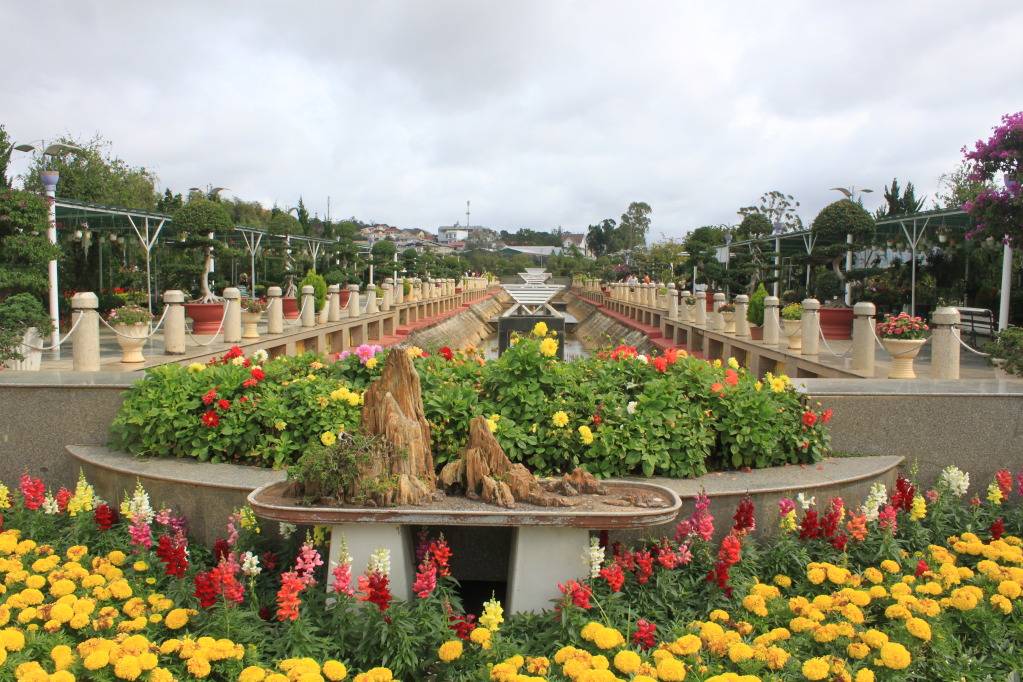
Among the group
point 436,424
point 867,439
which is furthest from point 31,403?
point 867,439

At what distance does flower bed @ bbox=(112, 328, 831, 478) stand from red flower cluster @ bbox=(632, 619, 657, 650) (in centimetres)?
129

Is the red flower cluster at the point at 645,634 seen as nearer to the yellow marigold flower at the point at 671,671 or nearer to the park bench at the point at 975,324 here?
the yellow marigold flower at the point at 671,671

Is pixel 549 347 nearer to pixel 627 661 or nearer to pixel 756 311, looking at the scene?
pixel 627 661

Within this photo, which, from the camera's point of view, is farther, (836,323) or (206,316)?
(836,323)

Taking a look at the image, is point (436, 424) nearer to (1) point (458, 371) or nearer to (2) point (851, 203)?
(1) point (458, 371)

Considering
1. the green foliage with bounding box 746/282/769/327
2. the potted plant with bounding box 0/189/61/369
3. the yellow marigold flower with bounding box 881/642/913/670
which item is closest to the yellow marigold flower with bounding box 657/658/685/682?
the yellow marigold flower with bounding box 881/642/913/670

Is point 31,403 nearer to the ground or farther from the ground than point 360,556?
farther from the ground

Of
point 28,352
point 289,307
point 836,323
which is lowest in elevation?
point 28,352

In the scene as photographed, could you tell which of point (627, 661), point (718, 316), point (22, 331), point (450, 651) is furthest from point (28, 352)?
point (718, 316)

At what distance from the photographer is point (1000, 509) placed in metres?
4.87

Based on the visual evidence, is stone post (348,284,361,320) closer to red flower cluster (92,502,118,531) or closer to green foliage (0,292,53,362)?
green foliage (0,292,53,362)

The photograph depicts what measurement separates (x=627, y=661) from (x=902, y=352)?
678 centimetres

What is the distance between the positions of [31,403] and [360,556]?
3192 millimetres

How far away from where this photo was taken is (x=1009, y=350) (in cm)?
765
